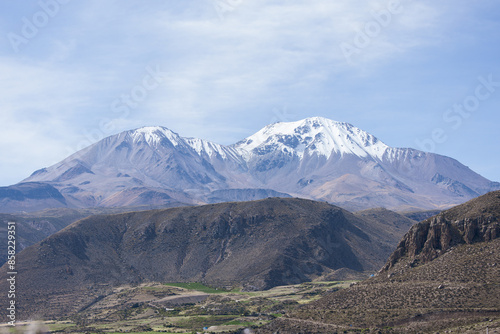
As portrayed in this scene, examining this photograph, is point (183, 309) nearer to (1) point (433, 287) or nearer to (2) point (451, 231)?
(2) point (451, 231)

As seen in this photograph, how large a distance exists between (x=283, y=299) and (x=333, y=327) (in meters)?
61.5

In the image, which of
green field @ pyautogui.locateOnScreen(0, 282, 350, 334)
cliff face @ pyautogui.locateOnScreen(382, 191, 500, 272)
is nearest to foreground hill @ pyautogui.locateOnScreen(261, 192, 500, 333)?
cliff face @ pyautogui.locateOnScreen(382, 191, 500, 272)

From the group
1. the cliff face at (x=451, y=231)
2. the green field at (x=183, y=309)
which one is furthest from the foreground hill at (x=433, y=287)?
the green field at (x=183, y=309)

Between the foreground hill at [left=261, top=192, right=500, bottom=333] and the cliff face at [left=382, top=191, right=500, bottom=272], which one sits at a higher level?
the cliff face at [left=382, top=191, right=500, bottom=272]

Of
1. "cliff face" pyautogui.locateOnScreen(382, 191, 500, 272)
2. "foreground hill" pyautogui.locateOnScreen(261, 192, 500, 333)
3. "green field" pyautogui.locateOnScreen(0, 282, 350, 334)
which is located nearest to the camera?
"foreground hill" pyautogui.locateOnScreen(261, 192, 500, 333)

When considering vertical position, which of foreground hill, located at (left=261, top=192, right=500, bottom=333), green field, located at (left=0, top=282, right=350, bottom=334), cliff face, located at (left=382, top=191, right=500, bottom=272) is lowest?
green field, located at (left=0, top=282, right=350, bottom=334)

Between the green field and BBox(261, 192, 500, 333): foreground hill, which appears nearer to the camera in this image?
BBox(261, 192, 500, 333): foreground hill

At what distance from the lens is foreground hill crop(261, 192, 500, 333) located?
297 ft

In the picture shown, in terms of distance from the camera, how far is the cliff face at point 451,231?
4245 inches

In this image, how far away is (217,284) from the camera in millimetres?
194500

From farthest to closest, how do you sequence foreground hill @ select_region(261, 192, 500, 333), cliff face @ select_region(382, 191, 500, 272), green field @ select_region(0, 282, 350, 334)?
green field @ select_region(0, 282, 350, 334) → cliff face @ select_region(382, 191, 500, 272) → foreground hill @ select_region(261, 192, 500, 333)

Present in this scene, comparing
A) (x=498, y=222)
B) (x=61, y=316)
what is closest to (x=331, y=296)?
(x=498, y=222)

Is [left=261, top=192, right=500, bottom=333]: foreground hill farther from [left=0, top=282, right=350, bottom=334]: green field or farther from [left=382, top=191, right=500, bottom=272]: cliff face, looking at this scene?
[left=0, top=282, right=350, bottom=334]: green field

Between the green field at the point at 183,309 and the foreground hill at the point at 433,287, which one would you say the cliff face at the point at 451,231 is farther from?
the green field at the point at 183,309
